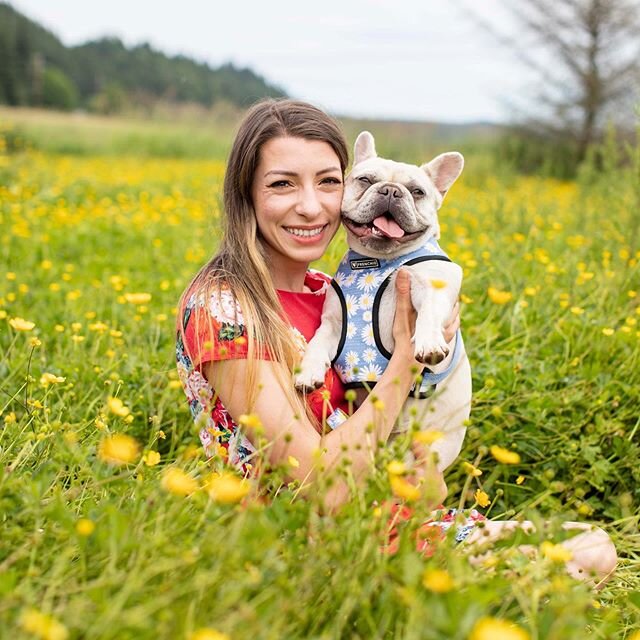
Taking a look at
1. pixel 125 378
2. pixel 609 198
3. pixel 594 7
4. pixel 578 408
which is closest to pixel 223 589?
pixel 125 378

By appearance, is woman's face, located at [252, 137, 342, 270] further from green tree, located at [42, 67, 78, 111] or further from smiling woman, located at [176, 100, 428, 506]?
→ green tree, located at [42, 67, 78, 111]

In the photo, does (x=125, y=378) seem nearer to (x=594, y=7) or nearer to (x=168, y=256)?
(x=168, y=256)

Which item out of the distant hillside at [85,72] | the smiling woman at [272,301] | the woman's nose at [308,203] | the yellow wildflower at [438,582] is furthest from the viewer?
the distant hillside at [85,72]

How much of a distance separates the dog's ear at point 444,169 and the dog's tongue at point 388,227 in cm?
30

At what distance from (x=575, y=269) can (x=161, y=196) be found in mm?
5665

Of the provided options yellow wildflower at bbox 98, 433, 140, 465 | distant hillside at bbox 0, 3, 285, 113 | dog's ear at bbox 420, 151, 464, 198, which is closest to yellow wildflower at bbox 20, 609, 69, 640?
yellow wildflower at bbox 98, 433, 140, 465

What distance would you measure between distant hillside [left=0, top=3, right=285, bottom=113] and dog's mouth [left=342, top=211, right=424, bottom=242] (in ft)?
96.9

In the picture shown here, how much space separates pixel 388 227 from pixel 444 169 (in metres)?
0.41

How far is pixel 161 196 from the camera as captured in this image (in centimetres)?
859

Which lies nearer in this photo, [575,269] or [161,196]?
[575,269]

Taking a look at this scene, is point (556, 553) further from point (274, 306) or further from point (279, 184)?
point (279, 184)

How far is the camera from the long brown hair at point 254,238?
2.23 m

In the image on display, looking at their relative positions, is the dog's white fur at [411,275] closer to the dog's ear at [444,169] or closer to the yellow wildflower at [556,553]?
the dog's ear at [444,169]

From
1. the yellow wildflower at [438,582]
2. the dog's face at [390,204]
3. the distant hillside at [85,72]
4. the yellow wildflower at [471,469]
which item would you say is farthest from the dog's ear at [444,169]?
the distant hillside at [85,72]
